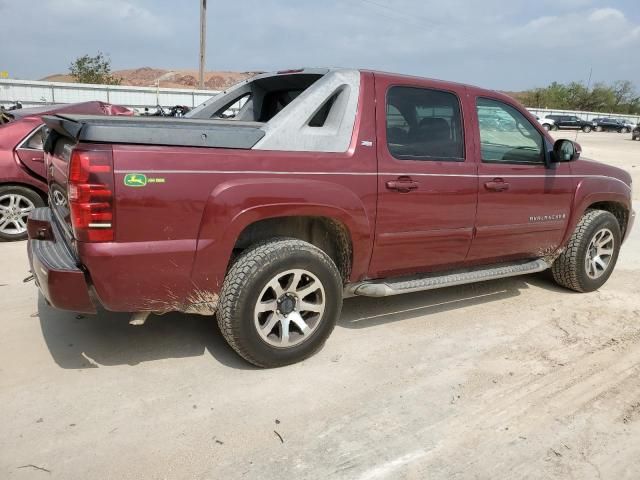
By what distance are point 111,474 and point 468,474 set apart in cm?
166

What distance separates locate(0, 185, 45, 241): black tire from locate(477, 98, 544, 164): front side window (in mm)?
5161

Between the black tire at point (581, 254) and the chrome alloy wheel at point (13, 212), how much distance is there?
5.96 m

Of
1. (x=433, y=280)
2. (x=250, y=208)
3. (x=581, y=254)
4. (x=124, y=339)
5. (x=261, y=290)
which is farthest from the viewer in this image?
(x=581, y=254)

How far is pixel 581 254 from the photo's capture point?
196 inches

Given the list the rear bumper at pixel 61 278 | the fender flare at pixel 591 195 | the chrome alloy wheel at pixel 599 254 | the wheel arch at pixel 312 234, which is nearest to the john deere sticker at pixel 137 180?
the rear bumper at pixel 61 278

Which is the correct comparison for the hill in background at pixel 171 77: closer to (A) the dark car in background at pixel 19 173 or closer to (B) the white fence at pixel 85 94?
(B) the white fence at pixel 85 94

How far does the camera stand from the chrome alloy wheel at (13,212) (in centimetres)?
629

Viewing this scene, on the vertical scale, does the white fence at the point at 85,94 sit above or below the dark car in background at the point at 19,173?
above

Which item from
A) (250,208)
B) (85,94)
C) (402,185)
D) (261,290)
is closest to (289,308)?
(261,290)

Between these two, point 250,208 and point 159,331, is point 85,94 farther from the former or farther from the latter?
point 250,208

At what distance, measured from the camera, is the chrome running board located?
3.70m

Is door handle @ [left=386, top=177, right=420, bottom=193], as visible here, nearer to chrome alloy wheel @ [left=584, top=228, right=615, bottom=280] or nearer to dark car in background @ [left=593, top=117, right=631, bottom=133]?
chrome alloy wheel @ [left=584, top=228, right=615, bottom=280]

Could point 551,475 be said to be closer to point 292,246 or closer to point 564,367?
point 564,367

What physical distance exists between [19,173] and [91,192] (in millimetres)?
4313
